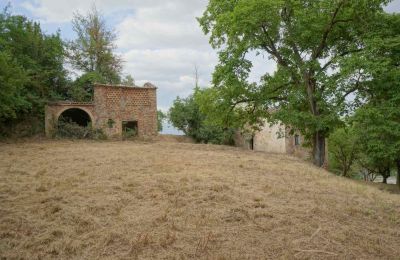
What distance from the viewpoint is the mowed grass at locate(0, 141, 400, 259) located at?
15.5 ft

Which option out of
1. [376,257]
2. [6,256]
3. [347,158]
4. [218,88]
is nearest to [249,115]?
[218,88]

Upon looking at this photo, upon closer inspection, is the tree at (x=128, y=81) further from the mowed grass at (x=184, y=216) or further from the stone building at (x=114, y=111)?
the mowed grass at (x=184, y=216)

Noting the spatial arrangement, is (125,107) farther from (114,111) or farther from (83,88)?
(83,88)

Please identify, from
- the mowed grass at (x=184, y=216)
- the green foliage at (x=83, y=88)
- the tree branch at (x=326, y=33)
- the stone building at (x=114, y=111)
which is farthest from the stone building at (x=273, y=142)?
the mowed grass at (x=184, y=216)

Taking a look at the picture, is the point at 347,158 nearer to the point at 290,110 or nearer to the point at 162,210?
the point at 290,110

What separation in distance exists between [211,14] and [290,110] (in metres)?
6.08

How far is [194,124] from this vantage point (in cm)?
3008

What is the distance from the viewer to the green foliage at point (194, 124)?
29.3 m

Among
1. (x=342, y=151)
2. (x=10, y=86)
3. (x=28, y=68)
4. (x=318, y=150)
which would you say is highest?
(x=28, y=68)

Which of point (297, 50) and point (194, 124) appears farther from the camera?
point (194, 124)

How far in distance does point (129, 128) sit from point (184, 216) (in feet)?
56.2

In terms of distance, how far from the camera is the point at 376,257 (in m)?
4.86

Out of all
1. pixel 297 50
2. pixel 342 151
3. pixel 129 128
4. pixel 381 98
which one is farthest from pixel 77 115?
pixel 342 151

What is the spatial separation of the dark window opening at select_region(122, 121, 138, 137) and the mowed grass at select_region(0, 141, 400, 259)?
11869 mm
